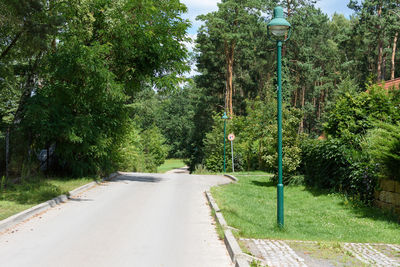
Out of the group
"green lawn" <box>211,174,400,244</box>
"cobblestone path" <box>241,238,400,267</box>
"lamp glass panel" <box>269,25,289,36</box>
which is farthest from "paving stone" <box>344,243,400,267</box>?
"lamp glass panel" <box>269,25,289,36</box>

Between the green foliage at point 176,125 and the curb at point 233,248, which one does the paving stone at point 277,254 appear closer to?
the curb at point 233,248

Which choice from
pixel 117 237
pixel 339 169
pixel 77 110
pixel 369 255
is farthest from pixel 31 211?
pixel 339 169

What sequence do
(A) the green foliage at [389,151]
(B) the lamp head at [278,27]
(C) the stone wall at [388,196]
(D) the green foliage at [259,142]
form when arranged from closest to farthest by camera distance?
(B) the lamp head at [278,27]
(A) the green foliage at [389,151]
(C) the stone wall at [388,196]
(D) the green foliage at [259,142]

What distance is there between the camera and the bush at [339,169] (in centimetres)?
1193

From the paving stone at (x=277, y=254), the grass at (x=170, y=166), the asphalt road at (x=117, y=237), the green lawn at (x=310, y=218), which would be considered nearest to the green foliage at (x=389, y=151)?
the green lawn at (x=310, y=218)

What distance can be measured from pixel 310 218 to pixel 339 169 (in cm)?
373

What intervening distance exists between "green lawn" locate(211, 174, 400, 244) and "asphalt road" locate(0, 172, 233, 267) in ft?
3.07

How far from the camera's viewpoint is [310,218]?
34.9ft

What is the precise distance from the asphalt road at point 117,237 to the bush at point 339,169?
5.17 metres

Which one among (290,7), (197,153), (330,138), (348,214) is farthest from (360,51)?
(348,214)

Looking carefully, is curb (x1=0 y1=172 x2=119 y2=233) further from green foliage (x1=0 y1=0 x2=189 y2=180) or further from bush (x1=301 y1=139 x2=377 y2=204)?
bush (x1=301 y1=139 x2=377 y2=204)

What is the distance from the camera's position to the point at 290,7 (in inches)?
1671

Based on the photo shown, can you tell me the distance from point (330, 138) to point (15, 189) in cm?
1200

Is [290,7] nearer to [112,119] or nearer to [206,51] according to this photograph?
[206,51]
